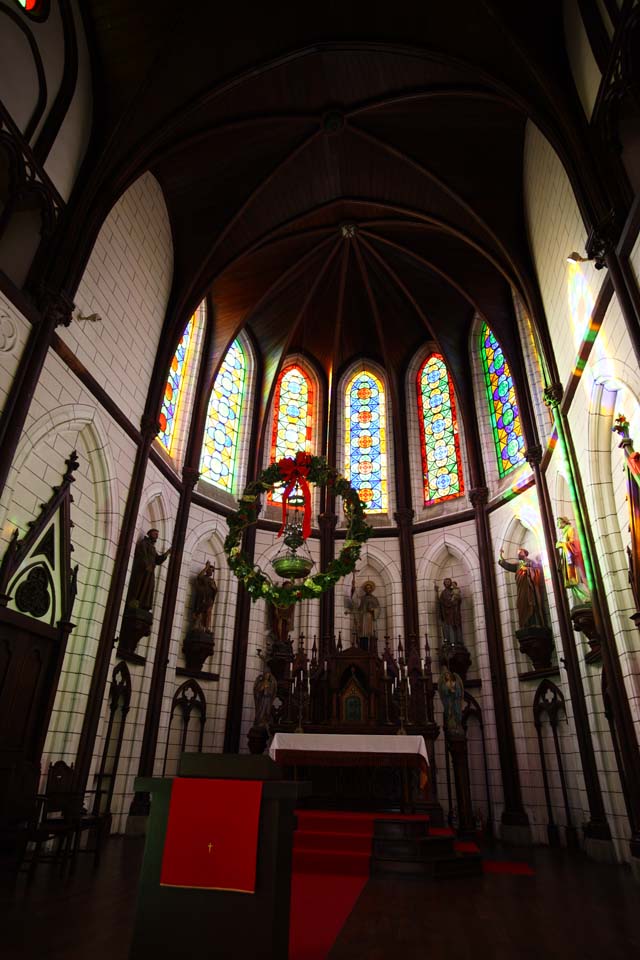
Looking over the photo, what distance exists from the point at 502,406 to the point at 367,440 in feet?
13.8

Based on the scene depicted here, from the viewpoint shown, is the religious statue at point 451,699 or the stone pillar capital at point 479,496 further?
the stone pillar capital at point 479,496

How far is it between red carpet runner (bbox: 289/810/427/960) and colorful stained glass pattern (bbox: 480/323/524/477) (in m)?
8.75

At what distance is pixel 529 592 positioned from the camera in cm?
1226

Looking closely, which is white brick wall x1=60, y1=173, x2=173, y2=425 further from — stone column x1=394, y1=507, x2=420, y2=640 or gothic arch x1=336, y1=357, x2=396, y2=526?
stone column x1=394, y1=507, x2=420, y2=640

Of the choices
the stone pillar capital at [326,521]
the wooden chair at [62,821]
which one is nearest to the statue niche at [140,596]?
the wooden chair at [62,821]

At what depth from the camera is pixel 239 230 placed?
14609 mm

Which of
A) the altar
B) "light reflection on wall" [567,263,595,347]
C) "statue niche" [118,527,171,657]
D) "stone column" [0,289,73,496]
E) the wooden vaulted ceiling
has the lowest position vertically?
the altar

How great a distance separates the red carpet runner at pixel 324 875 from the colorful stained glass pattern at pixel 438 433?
9.18 m

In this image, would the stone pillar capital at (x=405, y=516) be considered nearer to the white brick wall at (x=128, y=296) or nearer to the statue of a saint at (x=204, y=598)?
the statue of a saint at (x=204, y=598)

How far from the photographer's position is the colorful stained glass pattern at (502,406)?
1442 centimetres

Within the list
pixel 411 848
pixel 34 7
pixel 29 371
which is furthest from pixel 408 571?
pixel 34 7

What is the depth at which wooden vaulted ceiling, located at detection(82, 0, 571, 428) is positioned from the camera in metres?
10.5

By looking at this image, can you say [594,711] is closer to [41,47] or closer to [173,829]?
[173,829]

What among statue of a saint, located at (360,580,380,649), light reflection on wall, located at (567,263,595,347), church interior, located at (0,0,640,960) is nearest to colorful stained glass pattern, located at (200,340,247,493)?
church interior, located at (0,0,640,960)
